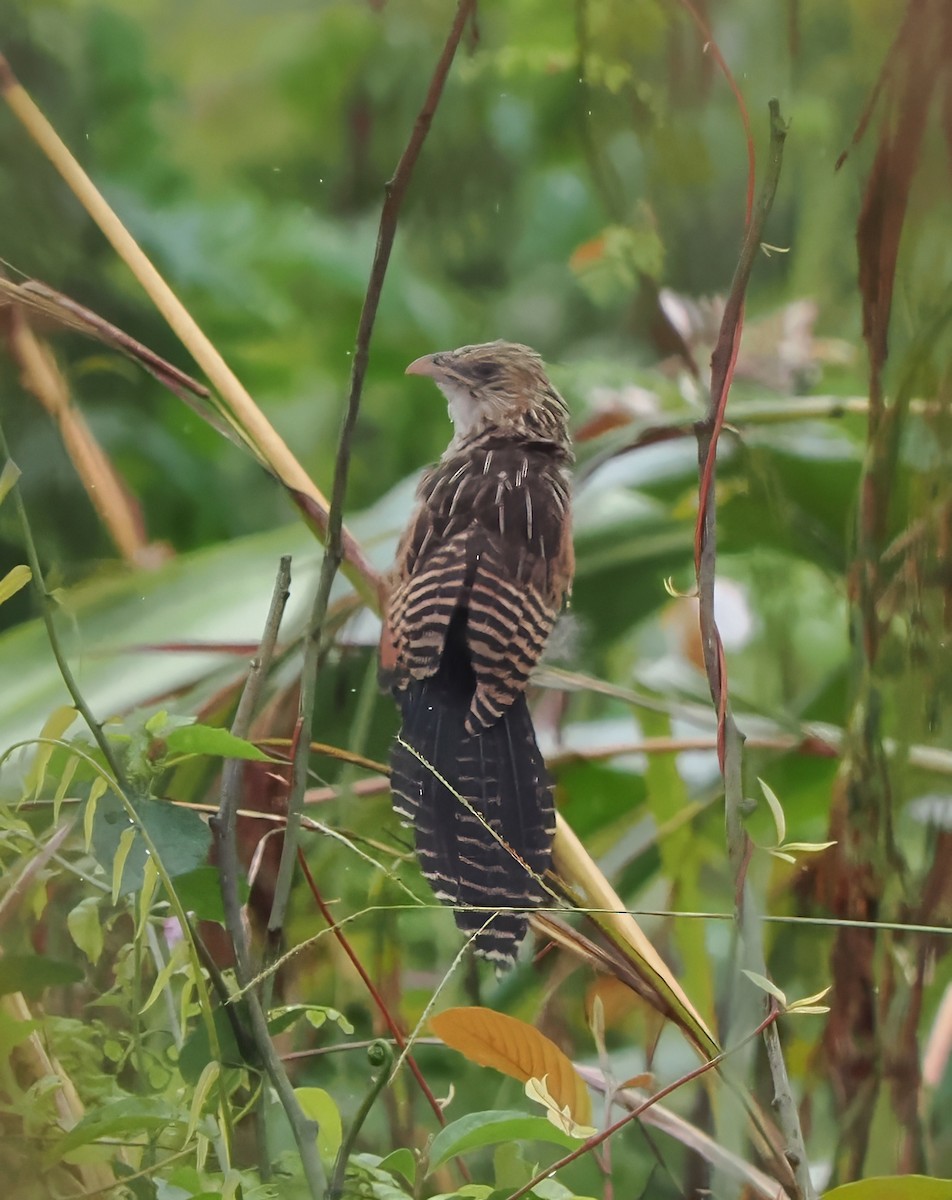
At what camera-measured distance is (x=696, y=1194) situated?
0.72 meters

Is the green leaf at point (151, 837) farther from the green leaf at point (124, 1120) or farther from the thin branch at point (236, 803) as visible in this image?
the green leaf at point (124, 1120)

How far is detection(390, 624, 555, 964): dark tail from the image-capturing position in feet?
2.34

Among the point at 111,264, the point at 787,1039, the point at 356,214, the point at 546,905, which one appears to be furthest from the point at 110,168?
the point at 787,1039

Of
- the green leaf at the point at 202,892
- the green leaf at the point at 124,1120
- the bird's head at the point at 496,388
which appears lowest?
the green leaf at the point at 124,1120

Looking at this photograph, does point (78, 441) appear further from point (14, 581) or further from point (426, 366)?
point (426, 366)

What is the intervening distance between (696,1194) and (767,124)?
70 centimetres

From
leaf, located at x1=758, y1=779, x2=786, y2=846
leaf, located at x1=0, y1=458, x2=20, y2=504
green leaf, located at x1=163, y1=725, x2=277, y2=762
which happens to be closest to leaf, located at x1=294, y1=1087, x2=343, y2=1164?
green leaf, located at x1=163, y1=725, x2=277, y2=762

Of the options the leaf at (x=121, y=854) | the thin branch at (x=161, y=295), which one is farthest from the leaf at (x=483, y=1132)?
the thin branch at (x=161, y=295)

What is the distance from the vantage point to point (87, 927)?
2.41 ft

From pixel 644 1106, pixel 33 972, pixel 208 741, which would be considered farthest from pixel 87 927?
pixel 644 1106

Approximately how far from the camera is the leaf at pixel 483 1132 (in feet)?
2.10

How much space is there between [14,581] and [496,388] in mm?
345

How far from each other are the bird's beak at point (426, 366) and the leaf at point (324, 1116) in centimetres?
48

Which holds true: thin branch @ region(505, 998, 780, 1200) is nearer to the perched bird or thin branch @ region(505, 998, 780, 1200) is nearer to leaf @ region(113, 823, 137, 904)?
the perched bird
